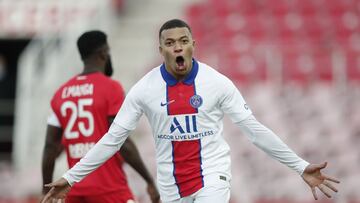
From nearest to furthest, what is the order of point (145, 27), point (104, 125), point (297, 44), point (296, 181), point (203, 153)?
point (203, 153) < point (104, 125) < point (296, 181) < point (297, 44) < point (145, 27)

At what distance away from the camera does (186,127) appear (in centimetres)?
634

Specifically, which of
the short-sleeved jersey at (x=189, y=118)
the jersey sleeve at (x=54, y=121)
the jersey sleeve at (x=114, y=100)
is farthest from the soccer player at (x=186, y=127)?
the jersey sleeve at (x=54, y=121)

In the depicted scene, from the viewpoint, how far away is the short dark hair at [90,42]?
747 centimetres

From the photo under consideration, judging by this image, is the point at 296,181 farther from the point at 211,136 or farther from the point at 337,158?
the point at 211,136

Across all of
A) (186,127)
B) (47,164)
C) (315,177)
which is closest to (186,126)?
(186,127)

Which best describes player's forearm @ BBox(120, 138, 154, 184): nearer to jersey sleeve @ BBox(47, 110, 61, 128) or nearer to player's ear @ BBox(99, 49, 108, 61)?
jersey sleeve @ BBox(47, 110, 61, 128)

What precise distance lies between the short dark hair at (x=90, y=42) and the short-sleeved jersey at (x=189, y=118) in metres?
1.13

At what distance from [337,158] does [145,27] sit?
523 centimetres

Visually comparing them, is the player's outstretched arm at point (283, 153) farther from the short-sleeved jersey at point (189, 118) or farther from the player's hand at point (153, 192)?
the player's hand at point (153, 192)

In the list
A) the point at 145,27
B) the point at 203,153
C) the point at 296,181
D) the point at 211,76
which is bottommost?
the point at 296,181

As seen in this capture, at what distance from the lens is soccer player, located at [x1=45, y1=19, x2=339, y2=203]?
6.27 metres

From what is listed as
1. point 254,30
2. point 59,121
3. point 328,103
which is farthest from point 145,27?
point 59,121

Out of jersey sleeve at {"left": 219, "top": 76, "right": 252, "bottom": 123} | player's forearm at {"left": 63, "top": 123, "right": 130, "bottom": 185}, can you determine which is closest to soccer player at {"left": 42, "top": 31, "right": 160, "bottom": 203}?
player's forearm at {"left": 63, "top": 123, "right": 130, "bottom": 185}

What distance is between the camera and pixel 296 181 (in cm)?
1350
